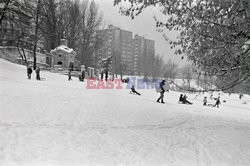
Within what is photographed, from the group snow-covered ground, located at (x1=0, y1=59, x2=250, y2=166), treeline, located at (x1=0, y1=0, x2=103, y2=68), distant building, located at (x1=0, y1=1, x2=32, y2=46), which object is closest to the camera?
snow-covered ground, located at (x1=0, y1=59, x2=250, y2=166)

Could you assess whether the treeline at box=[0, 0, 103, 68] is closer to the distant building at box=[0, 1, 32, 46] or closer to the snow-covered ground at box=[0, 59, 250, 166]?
the distant building at box=[0, 1, 32, 46]

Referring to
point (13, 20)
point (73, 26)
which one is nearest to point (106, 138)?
point (13, 20)

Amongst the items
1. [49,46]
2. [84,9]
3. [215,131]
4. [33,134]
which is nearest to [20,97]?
[33,134]

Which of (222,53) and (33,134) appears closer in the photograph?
(33,134)

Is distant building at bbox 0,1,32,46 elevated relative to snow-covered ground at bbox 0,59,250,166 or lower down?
elevated

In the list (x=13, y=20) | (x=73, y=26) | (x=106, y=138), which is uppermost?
(x=73, y=26)

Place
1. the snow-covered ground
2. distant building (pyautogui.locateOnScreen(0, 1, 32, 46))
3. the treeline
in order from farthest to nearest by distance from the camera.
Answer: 1. the treeline
2. distant building (pyautogui.locateOnScreen(0, 1, 32, 46))
3. the snow-covered ground

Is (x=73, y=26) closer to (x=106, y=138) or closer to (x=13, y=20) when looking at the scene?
(x=13, y=20)

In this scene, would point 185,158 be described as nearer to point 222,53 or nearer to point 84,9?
point 222,53

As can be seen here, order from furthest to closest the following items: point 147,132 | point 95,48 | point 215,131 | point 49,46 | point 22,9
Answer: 1. point 95,48
2. point 49,46
3. point 22,9
4. point 215,131
5. point 147,132

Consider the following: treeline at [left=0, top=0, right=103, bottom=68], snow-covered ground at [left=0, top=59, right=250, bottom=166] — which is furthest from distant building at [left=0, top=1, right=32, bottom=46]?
treeline at [left=0, top=0, right=103, bottom=68]

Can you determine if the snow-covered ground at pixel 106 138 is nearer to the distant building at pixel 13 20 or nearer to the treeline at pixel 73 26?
the distant building at pixel 13 20

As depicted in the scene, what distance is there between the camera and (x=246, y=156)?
637cm

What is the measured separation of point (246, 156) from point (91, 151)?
4.55 m
